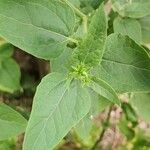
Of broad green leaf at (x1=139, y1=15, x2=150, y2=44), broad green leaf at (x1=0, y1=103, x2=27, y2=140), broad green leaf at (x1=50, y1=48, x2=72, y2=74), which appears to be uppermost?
broad green leaf at (x1=139, y1=15, x2=150, y2=44)

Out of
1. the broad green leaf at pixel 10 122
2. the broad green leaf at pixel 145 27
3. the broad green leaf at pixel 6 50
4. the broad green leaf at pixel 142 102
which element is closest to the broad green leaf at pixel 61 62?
the broad green leaf at pixel 10 122

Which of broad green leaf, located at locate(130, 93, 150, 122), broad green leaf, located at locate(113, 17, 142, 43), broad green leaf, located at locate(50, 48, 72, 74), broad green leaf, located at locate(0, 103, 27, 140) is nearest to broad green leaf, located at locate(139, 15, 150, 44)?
broad green leaf, located at locate(113, 17, 142, 43)

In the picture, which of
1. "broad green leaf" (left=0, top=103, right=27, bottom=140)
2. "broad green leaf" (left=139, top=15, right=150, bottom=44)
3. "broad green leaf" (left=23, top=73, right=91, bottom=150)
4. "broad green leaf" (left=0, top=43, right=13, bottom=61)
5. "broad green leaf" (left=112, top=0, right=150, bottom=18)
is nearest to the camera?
"broad green leaf" (left=23, top=73, right=91, bottom=150)

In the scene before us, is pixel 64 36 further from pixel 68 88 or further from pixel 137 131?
pixel 137 131

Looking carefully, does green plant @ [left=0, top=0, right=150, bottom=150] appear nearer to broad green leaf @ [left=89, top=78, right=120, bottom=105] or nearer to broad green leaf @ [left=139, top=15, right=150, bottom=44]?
broad green leaf @ [left=89, top=78, right=120, bottom=105]

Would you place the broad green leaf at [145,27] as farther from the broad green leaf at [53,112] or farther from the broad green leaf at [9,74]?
the broad green leaf at [9,74]

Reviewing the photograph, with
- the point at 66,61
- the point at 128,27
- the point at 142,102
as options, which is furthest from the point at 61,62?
the point at 142,102

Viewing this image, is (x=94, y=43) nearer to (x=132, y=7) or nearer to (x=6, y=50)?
(x=132, y=7)
